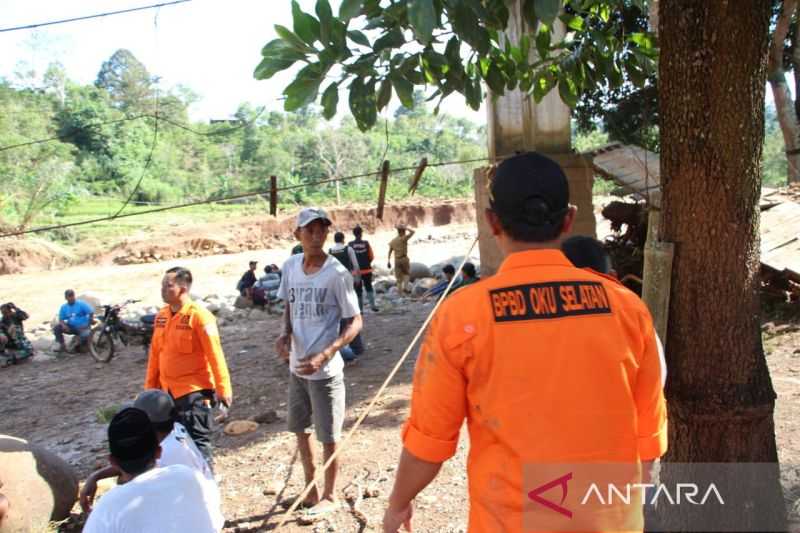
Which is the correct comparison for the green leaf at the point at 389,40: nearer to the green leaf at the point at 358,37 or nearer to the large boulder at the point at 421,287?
the green leaf at the point at 358,37

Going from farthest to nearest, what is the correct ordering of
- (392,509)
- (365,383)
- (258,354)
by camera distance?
1. (258,354)
2. (365,383)
3. (392,509)

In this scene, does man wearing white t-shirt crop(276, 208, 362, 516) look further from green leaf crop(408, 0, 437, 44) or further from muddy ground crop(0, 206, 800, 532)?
green leaf crop(408, 0, 437, 44)

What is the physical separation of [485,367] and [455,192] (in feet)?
131

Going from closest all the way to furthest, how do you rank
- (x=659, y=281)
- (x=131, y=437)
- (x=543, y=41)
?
(x=131, y=437)
(x=659, y=281)
(x=543, y=41)

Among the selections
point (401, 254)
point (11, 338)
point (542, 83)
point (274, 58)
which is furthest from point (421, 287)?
point (274, 58)

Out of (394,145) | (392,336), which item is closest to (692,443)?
(392,336)

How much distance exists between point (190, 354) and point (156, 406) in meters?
1.09

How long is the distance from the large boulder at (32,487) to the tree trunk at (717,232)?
3.49 meters

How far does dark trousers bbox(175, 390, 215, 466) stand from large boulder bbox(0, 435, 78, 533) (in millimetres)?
920

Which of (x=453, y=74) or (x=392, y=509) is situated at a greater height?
(x=453, y=74)

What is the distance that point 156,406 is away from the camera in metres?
2.72

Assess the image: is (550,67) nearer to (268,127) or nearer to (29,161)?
(29,161)

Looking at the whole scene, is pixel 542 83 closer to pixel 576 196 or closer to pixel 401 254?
pixel 576 196

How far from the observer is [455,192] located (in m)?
40.9
